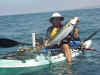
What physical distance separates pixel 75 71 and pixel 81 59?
173 cm

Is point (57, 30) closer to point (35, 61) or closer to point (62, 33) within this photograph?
point (62, 33)

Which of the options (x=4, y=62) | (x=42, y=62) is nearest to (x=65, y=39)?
(x=42, y=62)

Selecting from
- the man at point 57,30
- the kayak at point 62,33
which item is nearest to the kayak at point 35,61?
the man at point 57,30

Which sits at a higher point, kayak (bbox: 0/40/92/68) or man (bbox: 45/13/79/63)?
man (bbox: 45/13/79/63)

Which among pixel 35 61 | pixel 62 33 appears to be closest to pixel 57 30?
pixel 62 33

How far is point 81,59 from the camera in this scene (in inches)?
436

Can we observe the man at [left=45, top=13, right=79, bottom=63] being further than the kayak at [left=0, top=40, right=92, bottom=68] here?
Yes

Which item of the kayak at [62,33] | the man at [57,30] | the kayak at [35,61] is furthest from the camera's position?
the man at [57,30]

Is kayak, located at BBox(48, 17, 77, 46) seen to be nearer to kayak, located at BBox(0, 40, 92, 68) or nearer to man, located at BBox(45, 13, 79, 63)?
man, located at BBox(45, 13, 79, 63)

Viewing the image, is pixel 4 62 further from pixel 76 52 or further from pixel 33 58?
pixel 76 52

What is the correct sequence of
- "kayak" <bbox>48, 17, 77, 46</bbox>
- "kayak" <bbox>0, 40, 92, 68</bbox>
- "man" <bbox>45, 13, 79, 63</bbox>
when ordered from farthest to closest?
"man" <bbox>45, 13, 79, 63</bbox>, "kayak" <bbox>48, 17, 77, 46</bbox>, "kayak" <bbox>0, 40, 92, 68</bbox>

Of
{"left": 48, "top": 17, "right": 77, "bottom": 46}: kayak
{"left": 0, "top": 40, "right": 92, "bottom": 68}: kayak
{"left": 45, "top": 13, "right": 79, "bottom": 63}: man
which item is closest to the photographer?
{"left": 0, "top": 40, "right": 92, "bottom": 68}: kayak

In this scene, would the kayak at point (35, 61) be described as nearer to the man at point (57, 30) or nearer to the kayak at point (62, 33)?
the man at point (57, 30)

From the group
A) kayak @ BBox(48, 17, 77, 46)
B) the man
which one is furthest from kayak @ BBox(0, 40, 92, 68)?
kayak @ BBox(48, 17, 77, 46)
